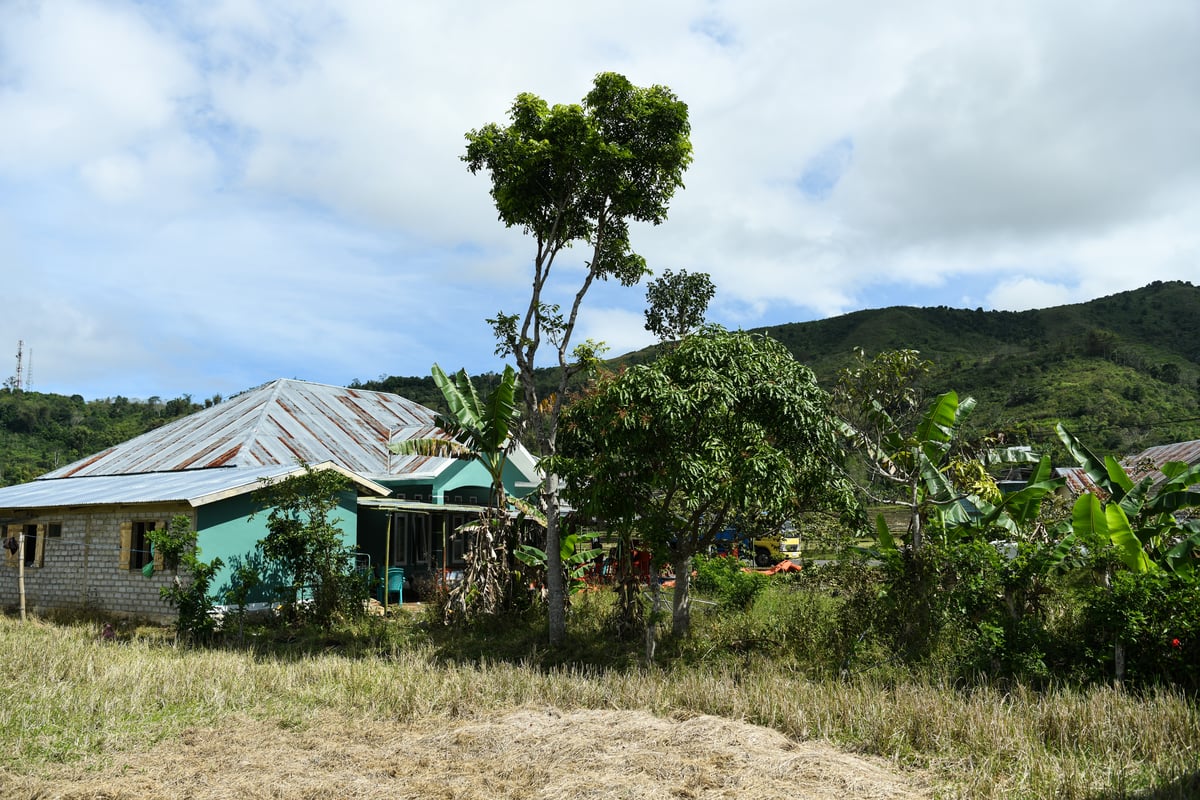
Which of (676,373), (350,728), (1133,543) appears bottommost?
(350,728)

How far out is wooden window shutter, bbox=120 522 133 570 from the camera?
17172mm

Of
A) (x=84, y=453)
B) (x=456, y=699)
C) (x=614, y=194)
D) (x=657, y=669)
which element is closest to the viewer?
(x=456, y=699)

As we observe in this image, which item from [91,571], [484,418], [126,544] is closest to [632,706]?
[484,418]

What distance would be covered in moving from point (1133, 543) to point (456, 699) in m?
8.45

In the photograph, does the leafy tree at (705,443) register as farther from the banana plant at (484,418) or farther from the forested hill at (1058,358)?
the forested hill at (1058,358)

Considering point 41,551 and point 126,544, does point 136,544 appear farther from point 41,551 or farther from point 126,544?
point 41,551

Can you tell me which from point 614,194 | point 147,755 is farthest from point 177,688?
point 614,194

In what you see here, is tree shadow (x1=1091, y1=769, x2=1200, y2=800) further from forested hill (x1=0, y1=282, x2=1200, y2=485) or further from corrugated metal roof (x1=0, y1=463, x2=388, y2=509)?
forested hill (x1=0, y1=282, x2=1200, y2=485)

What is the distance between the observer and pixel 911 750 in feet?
24.8

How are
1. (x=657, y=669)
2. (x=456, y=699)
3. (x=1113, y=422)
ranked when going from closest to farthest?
(x=456, y=699) < (x=657, y=669) < (x=1113, y=422)

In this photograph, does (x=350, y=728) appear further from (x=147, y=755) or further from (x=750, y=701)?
(x=750, y=701)

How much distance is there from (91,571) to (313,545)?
5.80 m

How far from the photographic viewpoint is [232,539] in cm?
1650

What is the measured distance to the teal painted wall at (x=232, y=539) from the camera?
1609 cm
